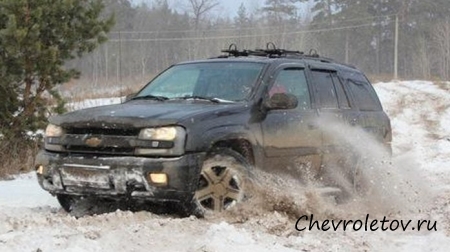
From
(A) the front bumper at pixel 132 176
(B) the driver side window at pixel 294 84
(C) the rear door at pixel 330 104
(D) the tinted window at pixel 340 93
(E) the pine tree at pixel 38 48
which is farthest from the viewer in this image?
(E) the pine tree at pixel 38 48

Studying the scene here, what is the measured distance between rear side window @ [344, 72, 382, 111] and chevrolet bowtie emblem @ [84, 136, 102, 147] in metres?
3.45

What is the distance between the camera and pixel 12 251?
14.0 feet

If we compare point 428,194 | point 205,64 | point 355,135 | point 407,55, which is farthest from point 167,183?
point 407,55

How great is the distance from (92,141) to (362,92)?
380 centimetres

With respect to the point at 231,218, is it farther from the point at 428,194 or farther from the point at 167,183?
the point at 428,194

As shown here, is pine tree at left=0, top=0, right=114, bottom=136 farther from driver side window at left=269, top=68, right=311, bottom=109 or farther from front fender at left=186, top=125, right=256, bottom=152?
front fender at left=186, top=125, right=256, bottom=152

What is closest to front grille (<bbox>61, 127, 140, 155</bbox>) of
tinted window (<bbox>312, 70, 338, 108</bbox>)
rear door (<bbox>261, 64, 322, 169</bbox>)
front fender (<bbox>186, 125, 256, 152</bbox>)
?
front fender (<bbox>186, 125, 256, 152</bbox>)

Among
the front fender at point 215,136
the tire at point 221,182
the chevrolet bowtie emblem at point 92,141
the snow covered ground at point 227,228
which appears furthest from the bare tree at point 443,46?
the chevrolet bowtie emblem at point 92,141

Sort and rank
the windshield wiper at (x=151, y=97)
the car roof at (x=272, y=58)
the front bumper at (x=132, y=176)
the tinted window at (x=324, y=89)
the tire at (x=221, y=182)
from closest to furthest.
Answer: the front bumper at (x=132, y=176) < the tire at (x=221, y=182) < the windshield wiper at (x=151, y=97) < the car roof at (x=272, y=58) < the tinted window at (x=324, y=89)

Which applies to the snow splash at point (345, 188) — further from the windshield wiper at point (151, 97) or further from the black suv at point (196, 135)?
the windshield wiper at point (151, 97)

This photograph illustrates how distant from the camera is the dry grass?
9961 millimetres

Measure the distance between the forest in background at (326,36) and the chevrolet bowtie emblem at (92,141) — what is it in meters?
56.9

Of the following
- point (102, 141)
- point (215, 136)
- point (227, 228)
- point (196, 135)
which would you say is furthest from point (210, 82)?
point (227, 228)

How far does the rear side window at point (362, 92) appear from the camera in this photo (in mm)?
7730
